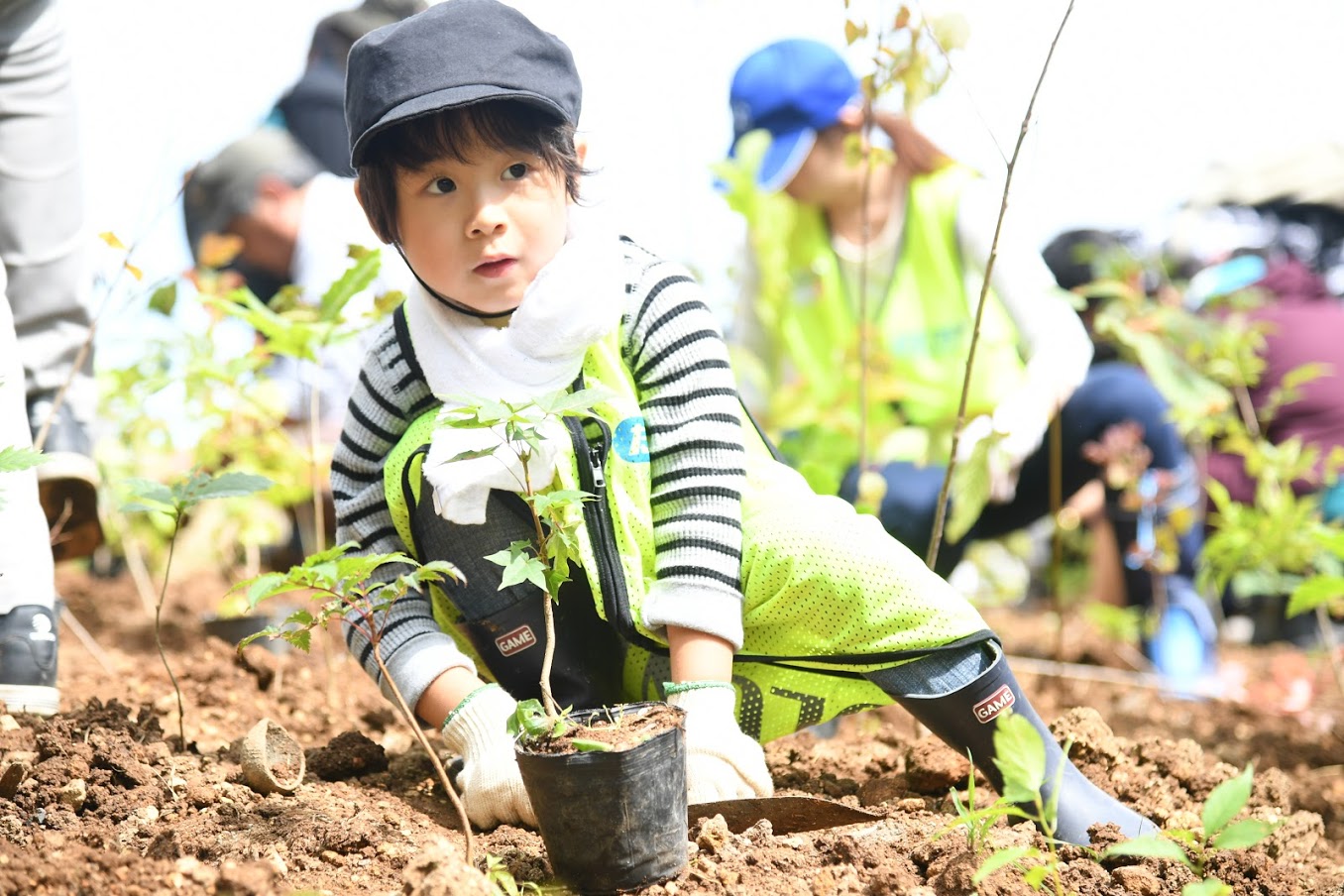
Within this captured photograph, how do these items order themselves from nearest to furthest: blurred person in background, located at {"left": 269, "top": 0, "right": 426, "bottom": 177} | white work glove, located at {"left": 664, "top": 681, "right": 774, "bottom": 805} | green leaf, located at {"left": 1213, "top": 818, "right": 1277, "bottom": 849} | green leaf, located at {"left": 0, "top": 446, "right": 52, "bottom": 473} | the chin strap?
green leaf, located at {"left": 1213, "top": 818, "right": 1277, "bottom": 849}
green leaf, located at {"left": 0, "top": 446, "right": 52, "bottom": 473}
white work glove, located at {"left": 664, "top": 681, "right": 774, "bottom": 805}
the chin strap
blurred person in background, located at {"left": 269, "top": 0, "right": 426, "bottom": 177}

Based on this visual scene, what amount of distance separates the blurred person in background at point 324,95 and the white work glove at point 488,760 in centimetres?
392

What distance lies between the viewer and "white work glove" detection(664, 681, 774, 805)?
1.63 m

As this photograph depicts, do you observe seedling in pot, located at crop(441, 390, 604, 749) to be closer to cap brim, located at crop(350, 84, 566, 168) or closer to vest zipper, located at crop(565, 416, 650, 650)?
vest zipper, located at crop(565, 416, 650, 650)

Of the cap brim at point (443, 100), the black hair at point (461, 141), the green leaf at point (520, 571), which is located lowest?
the green leaf at point (520, 571)

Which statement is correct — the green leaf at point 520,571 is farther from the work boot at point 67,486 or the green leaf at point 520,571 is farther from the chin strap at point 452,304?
the work boot at point 67,486

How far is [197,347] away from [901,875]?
2.08 meters

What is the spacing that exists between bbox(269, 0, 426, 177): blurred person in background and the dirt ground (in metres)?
3.26

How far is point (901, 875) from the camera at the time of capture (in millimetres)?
1453

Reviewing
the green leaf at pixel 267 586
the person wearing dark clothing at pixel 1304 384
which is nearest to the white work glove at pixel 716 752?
the green leaf at pixel 267 586

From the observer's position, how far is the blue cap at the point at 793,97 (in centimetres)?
360

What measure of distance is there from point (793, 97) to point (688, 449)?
2.06m

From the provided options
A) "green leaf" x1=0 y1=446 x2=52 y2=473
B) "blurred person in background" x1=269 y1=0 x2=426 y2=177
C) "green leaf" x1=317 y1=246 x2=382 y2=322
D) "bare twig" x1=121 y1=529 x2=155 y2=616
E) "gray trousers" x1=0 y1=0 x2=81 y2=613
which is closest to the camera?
"green leaf" x1=0 y1=446 x2=52 y2=473

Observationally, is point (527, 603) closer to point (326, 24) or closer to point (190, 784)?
point (190, 784)

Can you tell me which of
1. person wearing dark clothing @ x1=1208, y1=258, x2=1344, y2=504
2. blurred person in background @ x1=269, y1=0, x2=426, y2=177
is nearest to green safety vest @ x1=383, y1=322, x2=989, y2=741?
person wearing dark clothing @ x1=1208, y1=258, x2=1344, y2=504
